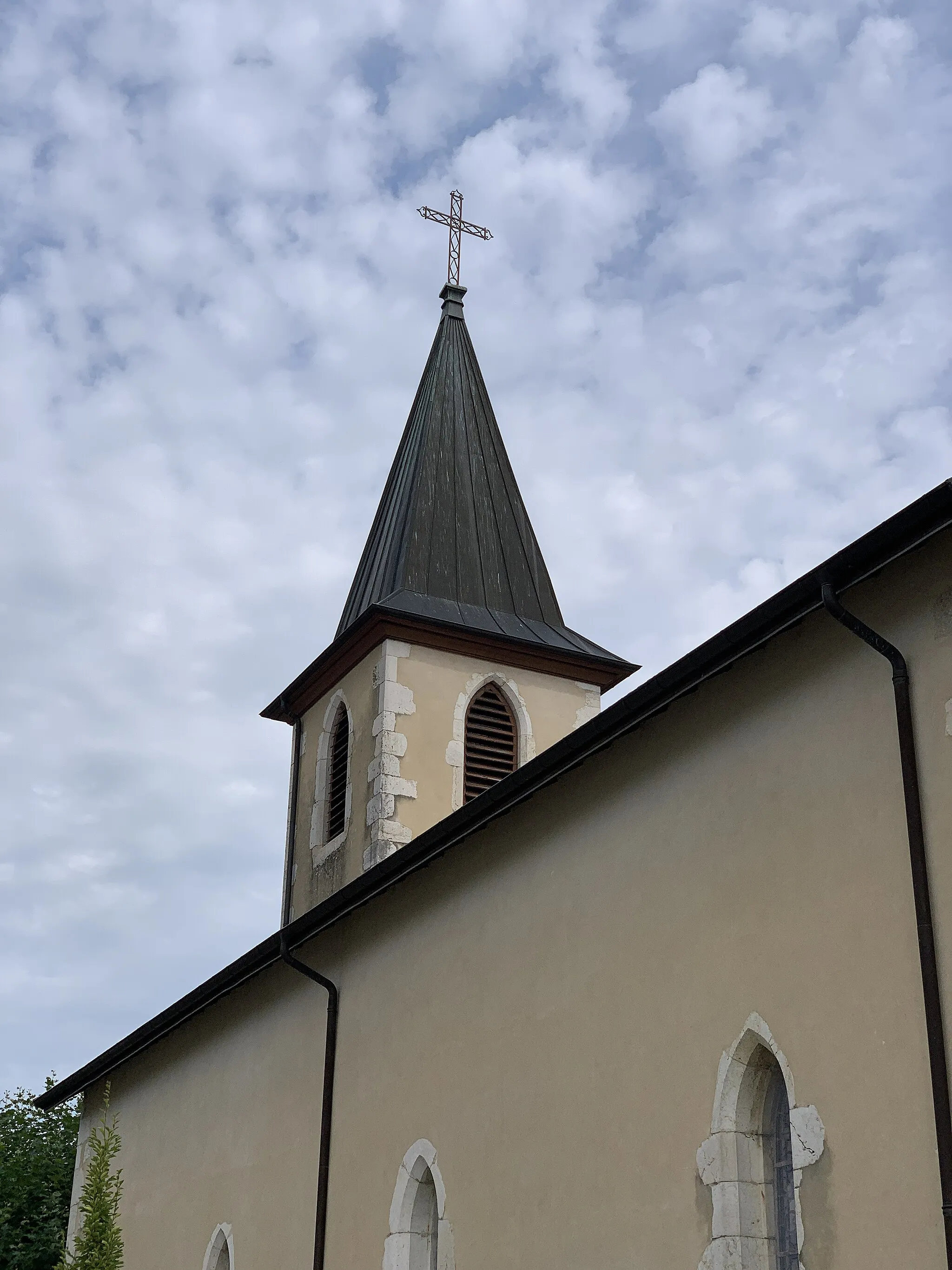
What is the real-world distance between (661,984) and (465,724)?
9.93m

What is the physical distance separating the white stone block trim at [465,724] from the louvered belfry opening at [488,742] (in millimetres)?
56

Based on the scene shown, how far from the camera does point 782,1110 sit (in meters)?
8.25

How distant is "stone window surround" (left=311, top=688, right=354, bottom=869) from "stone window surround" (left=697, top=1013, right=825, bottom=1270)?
10891 mm

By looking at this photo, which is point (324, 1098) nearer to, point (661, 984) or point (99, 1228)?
point (99, 1228)

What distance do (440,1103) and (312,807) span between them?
893cm

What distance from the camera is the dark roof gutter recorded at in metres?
7.64

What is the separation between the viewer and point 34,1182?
26.7 meters

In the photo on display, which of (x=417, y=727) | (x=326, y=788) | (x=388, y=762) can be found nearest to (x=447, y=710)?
(x=417, y=727)

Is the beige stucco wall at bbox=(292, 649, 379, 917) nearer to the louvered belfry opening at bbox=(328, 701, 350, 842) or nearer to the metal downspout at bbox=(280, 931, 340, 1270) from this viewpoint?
the louvered belfry opening at bbox=(328, 701, 350, 842)

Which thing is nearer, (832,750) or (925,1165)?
(925,1165)

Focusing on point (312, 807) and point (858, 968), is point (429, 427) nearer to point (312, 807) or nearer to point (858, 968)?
point (312, 807)

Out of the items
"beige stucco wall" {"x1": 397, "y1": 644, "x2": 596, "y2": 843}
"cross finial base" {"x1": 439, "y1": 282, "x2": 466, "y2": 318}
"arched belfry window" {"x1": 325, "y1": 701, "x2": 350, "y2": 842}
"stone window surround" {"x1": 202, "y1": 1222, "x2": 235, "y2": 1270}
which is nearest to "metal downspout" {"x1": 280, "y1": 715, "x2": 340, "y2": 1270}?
"stone window surround" {"x1": 202, "y1": 1222, "x2": 235, "y2": 1270}

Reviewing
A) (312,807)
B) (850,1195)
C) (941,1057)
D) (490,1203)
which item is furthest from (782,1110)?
(312,807)

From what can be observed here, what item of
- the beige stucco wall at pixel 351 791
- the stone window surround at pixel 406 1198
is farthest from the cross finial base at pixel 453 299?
the stone window surround at pixel 406 1198
